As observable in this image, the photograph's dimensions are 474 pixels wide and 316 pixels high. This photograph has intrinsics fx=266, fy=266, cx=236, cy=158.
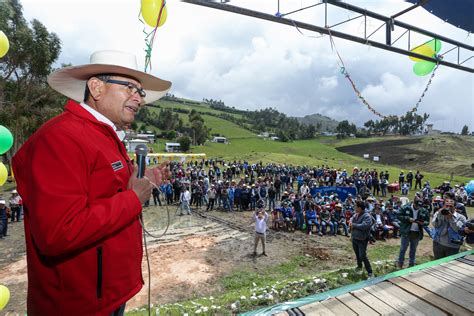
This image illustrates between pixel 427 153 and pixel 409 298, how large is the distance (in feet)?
198

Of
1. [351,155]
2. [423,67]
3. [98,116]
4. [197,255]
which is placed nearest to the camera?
[98,116]

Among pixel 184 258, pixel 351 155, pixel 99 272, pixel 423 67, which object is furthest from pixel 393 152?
pixel 99 272

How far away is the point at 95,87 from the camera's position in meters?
1.69

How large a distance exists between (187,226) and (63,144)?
12781mm

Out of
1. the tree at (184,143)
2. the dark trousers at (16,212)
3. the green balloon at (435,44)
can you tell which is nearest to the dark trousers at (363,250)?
the green balloon at (435,44)

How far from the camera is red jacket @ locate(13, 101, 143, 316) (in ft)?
3.84

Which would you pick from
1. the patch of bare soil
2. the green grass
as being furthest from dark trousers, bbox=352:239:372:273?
the patch of bare soil

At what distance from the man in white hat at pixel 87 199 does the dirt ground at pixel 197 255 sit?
5.62m

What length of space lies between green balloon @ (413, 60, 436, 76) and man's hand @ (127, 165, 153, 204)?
1000 centimetres

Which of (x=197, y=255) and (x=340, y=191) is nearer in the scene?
(x=197, y=255)

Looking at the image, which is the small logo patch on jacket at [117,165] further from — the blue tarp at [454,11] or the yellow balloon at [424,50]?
the yellow balloon at [424,50]

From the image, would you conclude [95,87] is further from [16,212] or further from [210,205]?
[16,212]

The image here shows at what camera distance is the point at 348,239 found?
12.0 meters

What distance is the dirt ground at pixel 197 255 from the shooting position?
291 inches
